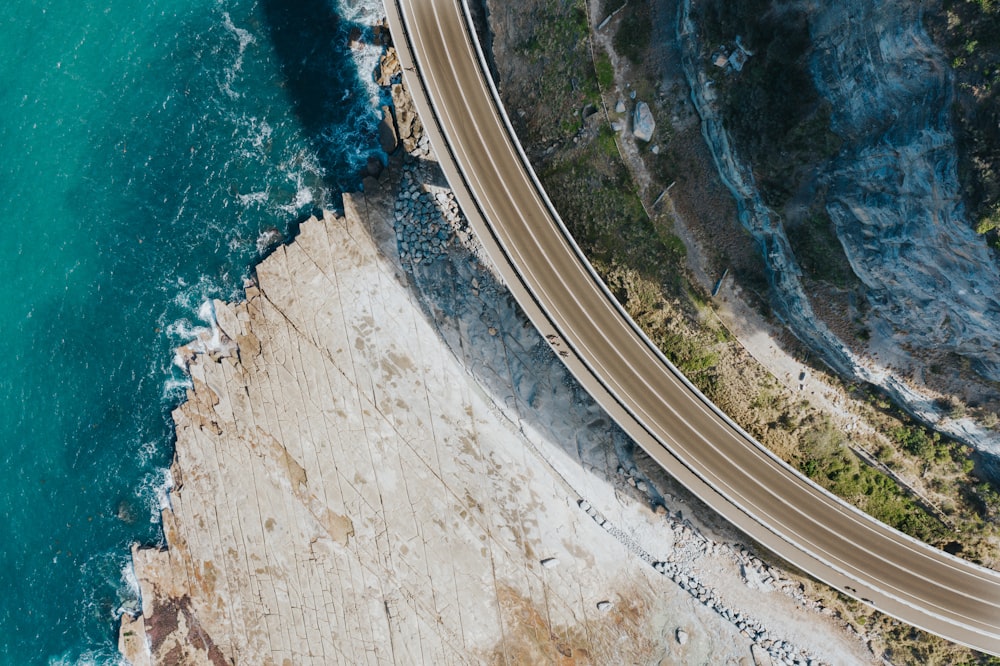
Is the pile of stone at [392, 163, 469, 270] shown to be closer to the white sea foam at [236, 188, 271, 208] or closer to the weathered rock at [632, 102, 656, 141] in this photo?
the white sea foam at [236, 188, 271, 208]

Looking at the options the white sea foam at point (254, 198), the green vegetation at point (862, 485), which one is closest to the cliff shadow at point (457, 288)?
the white sea foam at point (254, 198)

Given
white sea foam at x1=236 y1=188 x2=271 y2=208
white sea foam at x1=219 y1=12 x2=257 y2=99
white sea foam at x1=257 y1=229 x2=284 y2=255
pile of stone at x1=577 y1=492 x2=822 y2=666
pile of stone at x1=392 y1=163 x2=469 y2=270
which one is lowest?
pile of stone at x1=577 y1=492 x2=822 y2=666

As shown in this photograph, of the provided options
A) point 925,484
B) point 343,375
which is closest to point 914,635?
point 925,484

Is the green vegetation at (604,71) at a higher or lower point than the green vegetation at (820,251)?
higher

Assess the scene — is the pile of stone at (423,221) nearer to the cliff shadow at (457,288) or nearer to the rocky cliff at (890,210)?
the cliff shadow at (457,288)

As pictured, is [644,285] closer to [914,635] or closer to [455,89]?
[455,89]

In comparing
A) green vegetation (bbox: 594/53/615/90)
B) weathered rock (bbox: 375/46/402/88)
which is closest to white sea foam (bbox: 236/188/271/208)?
weathered rock (bbox: 375/46/402/88)
